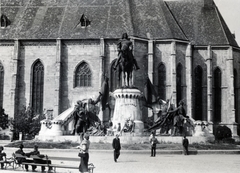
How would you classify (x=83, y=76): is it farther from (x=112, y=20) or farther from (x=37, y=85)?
(x=112, y=20)

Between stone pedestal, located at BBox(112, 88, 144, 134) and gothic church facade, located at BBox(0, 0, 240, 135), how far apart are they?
17809 mm

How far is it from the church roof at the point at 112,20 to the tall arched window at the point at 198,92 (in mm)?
3615

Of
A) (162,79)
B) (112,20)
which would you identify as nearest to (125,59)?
(162,79)

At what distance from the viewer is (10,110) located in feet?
152

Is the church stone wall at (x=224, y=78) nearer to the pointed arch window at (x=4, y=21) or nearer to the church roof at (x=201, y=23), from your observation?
the church roof at (x=201, y=23)

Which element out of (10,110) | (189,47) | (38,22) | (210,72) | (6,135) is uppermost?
(38,22)

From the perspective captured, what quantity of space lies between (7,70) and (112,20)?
45.9 feet

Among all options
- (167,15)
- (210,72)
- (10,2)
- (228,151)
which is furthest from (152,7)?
(228,151)

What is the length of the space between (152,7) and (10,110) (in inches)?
848

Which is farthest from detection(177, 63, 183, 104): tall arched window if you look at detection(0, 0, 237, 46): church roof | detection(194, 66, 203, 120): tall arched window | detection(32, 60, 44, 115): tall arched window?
detection(32, 60, 44, 115): tall arched window

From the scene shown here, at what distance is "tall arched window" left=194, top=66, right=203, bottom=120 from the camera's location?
160 ft

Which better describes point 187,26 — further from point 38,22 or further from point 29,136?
point 29,136

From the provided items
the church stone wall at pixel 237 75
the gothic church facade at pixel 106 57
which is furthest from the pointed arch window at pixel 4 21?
the church stone wall at pixel 237 75

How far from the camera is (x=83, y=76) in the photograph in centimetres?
4725
